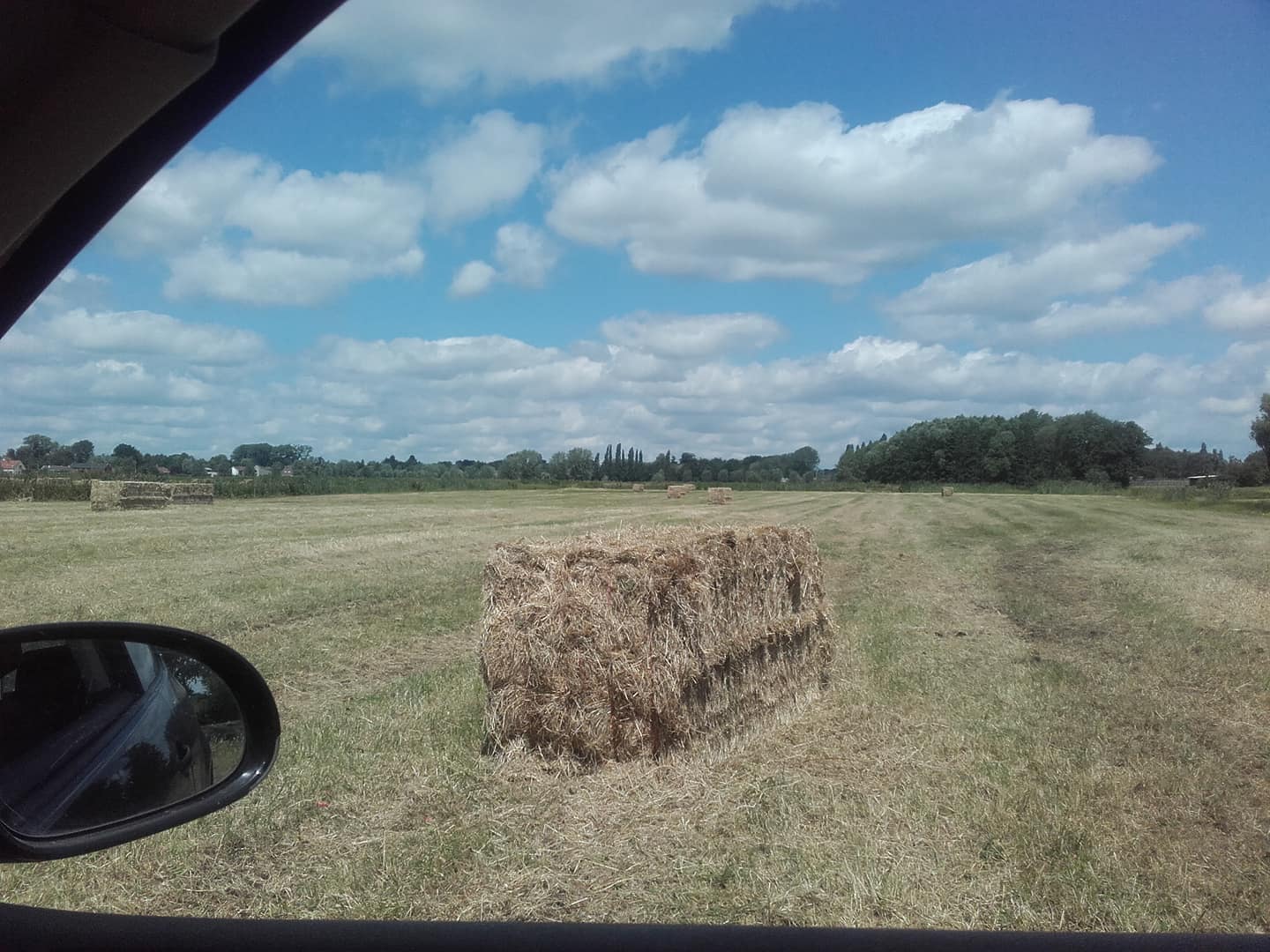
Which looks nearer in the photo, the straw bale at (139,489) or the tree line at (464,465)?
the tree line at (464,465)

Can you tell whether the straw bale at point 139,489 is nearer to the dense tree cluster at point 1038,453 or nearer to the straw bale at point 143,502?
the straw bale at point 143,502

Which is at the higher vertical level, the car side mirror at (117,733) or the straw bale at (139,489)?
the straw bale at (139,489)

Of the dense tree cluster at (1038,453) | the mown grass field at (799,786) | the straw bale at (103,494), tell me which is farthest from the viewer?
the straw bale at (103,494)

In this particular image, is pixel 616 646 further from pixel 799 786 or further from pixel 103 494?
pixel 103 494

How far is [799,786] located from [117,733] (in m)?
4.21

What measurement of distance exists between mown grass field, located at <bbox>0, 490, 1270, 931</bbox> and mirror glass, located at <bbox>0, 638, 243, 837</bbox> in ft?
7.15

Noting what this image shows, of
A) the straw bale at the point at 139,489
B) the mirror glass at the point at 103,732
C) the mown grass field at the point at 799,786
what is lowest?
the mown grass field at the point at 799,786

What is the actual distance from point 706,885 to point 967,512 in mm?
22526

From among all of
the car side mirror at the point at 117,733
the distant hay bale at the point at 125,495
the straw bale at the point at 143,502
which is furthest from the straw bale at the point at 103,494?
the car side mirror at the point at 117,733

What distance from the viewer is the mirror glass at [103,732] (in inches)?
63.4

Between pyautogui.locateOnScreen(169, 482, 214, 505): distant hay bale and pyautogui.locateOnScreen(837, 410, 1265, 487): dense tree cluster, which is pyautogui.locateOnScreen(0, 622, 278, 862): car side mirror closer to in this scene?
pyautogui.locateOnScreen(837, 410, 1265, 487): dense tree cluster

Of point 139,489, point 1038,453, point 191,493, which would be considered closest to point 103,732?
point 1038,453

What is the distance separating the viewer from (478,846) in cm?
455

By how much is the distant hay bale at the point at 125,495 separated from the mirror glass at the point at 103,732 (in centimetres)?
2400
